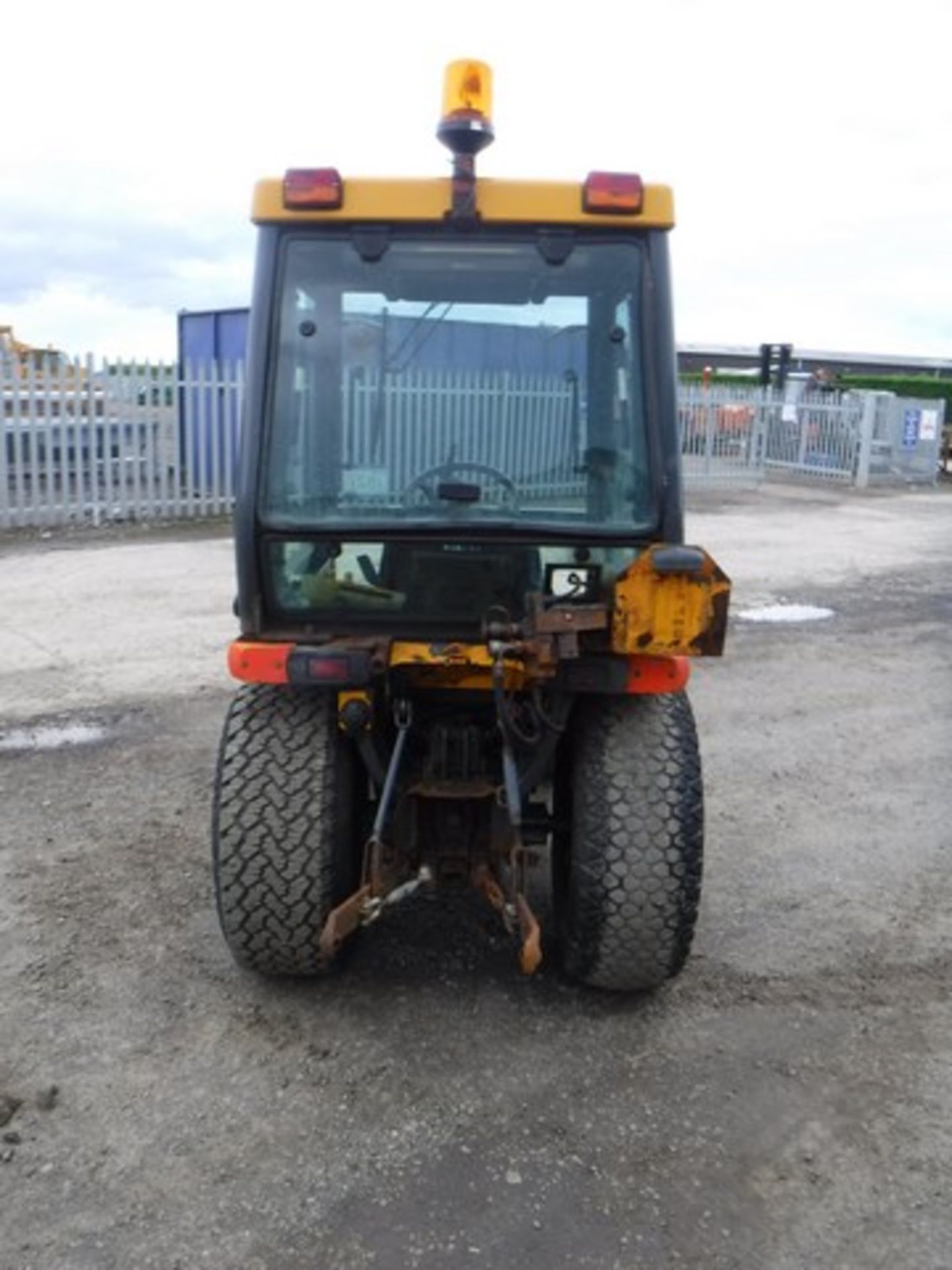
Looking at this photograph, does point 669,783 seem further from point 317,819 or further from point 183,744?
point 183,744

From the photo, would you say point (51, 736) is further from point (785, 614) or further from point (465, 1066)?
point (785, 614)

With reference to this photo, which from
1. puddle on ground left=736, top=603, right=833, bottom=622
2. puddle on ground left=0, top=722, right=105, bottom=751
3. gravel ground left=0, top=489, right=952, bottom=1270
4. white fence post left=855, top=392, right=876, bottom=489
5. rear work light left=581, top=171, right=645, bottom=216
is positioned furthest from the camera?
white fence post left=855, top=392, right=876, bottom=489

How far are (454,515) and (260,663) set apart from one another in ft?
2.26

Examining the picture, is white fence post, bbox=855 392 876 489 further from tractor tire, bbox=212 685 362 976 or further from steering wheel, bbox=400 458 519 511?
tractor tire, bbox=212 685 362 976

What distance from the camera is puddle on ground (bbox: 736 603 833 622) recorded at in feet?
31.3

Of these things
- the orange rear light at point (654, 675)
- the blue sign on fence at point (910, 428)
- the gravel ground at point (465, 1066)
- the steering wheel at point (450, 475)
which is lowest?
the gravel ground at point (465, 1066)

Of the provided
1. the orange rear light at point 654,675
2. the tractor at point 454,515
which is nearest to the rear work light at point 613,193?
the tractor at point 454,515

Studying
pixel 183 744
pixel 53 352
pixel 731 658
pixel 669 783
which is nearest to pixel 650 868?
pixel 669 783

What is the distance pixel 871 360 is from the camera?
53.5 meters

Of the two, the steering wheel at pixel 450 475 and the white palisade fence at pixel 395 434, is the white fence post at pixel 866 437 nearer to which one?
the white palisade fence at pixel 395 434

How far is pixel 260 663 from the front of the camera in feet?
10.7

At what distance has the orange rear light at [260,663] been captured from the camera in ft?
10.7

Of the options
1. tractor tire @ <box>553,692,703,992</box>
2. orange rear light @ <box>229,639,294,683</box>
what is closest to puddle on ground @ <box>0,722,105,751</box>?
orange rear light @ <box>229,639,294,683</box>

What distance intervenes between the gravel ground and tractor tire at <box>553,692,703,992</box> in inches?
8.6
